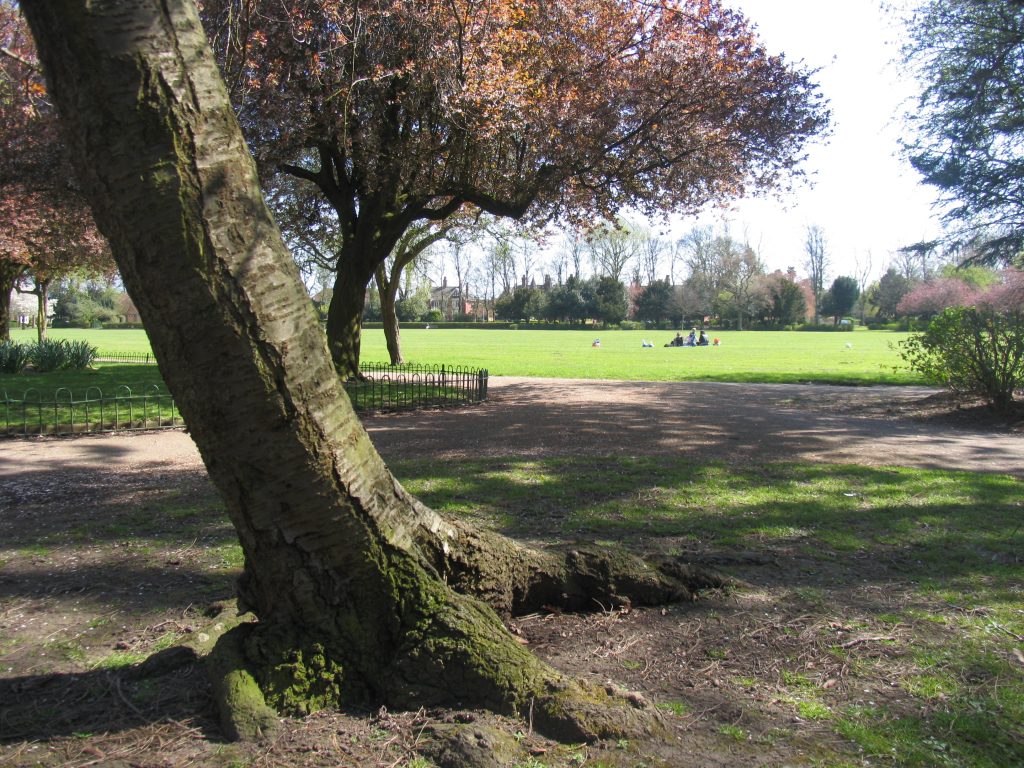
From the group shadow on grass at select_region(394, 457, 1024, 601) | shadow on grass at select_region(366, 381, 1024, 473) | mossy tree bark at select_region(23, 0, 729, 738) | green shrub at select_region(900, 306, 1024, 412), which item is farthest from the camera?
green shrub at select_region(900, 306, 1024, 412)

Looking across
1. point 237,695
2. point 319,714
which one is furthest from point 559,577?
point 237,695

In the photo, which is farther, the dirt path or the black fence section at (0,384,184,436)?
the black fence section at (0,384,184,436)

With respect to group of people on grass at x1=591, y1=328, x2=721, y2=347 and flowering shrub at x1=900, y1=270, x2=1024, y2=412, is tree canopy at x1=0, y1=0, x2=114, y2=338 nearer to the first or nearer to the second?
flowering shrub at x1=900, y1=270, x2=1024, y2=412

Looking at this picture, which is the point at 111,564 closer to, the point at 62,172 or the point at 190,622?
the point at 190,622

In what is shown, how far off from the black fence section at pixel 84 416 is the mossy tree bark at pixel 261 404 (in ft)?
28.9

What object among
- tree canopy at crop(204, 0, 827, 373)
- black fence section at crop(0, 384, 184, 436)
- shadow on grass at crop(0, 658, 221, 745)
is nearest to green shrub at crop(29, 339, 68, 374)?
black fence section at crop(0, 384, 184, 436)

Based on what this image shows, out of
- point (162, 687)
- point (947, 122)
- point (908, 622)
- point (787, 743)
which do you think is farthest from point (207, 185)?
point (947, 122)

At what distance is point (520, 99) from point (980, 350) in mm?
8704

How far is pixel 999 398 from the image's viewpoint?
12.3 m

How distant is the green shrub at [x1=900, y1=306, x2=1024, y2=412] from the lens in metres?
12.0

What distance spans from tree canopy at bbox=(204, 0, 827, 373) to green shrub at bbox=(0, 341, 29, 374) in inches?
401

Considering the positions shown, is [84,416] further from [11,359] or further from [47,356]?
[47,356]

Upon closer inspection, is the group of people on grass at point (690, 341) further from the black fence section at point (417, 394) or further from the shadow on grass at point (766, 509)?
the shadow on grass at point (766, 509)

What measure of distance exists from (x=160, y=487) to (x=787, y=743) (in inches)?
255
